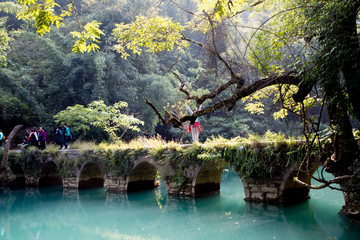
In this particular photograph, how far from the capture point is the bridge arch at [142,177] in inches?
496

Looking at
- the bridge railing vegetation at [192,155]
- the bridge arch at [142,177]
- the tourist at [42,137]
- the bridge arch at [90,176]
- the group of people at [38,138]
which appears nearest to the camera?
the bridge railing vegetation at [192,155]

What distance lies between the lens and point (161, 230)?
7695 millimetres

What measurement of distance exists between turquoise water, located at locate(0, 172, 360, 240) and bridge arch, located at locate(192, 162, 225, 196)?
30 centimetres

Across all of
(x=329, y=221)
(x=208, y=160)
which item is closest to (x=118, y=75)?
(x=208, y=160)

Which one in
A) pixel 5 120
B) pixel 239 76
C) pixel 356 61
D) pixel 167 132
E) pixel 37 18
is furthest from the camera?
pixel 167 132

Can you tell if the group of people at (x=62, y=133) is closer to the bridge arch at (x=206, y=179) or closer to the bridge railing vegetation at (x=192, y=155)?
the bridge railing vegetation at (x=192, y=155)

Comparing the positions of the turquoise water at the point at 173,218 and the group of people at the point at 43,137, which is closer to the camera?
the turquoise water at the point at 173,218

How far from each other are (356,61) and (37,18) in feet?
10.7

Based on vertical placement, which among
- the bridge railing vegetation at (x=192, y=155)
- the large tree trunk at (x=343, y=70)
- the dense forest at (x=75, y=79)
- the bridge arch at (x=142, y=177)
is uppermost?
the dense forest at (x=75, y=79)

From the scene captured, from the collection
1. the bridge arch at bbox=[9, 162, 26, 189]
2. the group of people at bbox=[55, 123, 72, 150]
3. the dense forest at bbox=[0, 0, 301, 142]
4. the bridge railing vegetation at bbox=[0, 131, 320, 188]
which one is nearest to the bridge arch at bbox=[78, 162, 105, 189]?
the bridge railing vegetation at bbox=[0, 131, 320, 188]

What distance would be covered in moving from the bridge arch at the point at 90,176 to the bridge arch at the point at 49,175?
2.06 metres

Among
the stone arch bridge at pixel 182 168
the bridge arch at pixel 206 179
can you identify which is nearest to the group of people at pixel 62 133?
Answer: the stone arch bridge at pixel 182 168

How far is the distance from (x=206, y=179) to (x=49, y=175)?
32.3 feet

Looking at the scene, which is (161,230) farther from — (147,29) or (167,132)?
(167,132)
